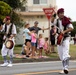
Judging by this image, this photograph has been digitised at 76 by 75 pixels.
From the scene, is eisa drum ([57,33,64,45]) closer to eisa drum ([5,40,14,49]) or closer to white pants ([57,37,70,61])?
white pants ([57,37,70,61])

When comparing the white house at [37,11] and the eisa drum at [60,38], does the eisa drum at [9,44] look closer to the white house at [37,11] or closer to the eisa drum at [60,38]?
the eisa drum at [60,38]

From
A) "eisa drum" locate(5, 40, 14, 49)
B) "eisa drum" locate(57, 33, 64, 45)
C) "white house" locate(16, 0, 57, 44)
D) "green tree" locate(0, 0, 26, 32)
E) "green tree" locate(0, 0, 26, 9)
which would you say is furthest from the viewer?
"white house" locate(16, 0, 57, 44)

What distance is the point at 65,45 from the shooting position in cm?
1109

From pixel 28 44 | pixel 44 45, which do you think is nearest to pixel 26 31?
pixel 28 44

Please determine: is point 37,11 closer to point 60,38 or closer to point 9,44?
point 9,44

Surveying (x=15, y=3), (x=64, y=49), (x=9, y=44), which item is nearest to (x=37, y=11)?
(x=15, y=3)

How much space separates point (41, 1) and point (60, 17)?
80.8 ft

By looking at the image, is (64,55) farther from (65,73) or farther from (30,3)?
(30,3)

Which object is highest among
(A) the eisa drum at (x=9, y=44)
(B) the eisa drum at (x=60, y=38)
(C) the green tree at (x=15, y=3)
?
(C) the green tree at (x=15, y=3)

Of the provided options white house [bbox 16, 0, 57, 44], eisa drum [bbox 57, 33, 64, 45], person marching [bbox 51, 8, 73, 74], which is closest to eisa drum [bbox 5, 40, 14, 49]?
person marching [bbox 51, 8, 73, 74]

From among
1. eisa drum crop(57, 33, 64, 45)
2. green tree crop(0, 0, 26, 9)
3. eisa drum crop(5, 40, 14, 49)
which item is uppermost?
green tree crop(0, 0, 26, 9)

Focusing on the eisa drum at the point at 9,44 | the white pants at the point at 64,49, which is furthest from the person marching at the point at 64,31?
the eisa drum at the point at 9,44

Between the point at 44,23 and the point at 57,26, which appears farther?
the point at 44,23

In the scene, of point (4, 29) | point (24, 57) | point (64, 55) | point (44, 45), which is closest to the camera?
point (64, 55)
